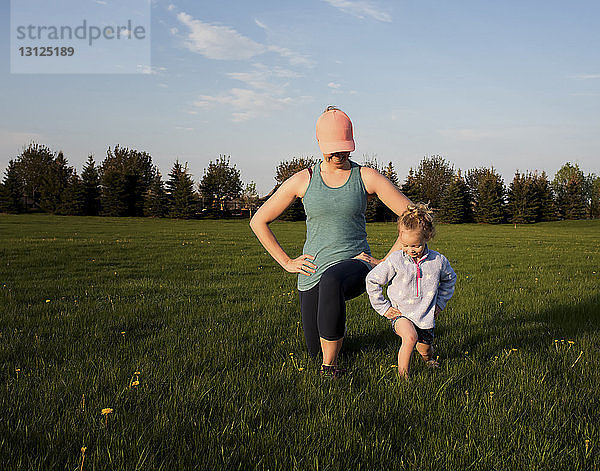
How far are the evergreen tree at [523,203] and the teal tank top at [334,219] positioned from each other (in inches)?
2483

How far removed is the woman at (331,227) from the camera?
4.11 meters

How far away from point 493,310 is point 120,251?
12.6 metres

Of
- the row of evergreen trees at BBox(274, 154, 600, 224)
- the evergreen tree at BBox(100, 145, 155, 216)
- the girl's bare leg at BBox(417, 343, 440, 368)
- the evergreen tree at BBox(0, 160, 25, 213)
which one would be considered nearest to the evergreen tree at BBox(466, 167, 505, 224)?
the row of evergreen trees at BBox(274, 154, 600, 224)

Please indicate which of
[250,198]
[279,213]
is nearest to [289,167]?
[250,198]

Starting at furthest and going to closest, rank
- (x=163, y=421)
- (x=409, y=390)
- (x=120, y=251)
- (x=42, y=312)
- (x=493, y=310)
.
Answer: (x=120, y=251) → (x=493, y=310) → (x=42, y=312) → (x=409, y=390) → (x=163, y=421)

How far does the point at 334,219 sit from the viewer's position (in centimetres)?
431

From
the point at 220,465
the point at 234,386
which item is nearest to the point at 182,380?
the point at 234,386

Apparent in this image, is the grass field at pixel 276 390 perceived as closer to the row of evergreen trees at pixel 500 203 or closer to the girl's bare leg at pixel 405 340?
the girl's bare leg at pixel 405 340

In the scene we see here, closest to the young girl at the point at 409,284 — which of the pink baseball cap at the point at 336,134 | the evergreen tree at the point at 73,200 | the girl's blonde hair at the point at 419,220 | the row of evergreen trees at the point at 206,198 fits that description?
the girl's blonde hair at the point at 419,220

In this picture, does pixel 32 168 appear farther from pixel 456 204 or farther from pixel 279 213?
pixel 279 213

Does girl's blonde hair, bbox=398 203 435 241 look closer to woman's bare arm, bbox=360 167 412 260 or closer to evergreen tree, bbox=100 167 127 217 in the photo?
woman's bare arm, bbox=360 167 412 260

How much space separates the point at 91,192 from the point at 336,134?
61.0 m

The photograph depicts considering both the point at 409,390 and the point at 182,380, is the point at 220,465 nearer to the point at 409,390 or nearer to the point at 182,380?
the point at 182,380

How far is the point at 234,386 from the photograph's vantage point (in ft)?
12.6
